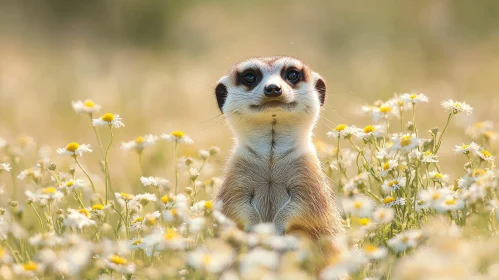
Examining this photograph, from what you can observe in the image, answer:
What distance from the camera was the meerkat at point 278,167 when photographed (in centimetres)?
430

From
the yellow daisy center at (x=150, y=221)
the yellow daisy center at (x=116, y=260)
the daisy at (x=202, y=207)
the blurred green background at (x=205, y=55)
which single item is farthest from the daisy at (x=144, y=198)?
the blurred green background at (x=205, y=55)

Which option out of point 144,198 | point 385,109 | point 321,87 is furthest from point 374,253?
point 321,87

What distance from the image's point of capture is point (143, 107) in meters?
9.71

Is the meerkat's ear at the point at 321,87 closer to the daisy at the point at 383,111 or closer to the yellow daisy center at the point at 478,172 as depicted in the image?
the daisy at the point at 383,111

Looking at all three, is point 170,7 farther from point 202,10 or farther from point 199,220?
point 199,220

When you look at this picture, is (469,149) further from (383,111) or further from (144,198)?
(144,198)

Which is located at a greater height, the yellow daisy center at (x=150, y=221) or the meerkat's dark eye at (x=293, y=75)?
the meerkat's dark eye at (x=293, y=75)

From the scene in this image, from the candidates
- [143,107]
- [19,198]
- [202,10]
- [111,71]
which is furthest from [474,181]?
[202,10]

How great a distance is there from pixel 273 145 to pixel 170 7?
10.2m

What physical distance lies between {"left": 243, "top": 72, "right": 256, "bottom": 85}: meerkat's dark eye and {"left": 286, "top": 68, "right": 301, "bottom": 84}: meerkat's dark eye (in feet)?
0.72

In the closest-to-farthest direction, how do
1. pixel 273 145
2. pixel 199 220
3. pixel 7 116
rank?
pixel 199 220 < pixel 273 145 < pixel 7 116

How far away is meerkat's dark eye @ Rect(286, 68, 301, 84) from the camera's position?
490 cm

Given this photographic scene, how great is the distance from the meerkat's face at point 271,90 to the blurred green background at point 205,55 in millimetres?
2200

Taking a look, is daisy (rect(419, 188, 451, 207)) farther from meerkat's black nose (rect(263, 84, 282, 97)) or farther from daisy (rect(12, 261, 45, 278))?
daisy (rect(12, 261, 45, 278))
